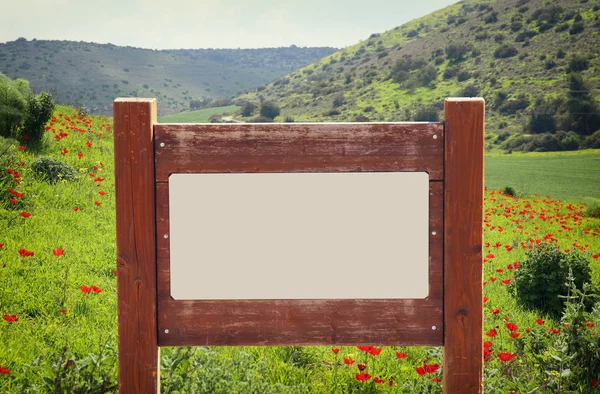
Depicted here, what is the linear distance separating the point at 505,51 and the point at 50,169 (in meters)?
54.8

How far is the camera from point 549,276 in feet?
20.2

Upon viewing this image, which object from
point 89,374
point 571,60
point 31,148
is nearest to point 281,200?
point 89,374

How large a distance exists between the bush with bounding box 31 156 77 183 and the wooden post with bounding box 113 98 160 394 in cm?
656

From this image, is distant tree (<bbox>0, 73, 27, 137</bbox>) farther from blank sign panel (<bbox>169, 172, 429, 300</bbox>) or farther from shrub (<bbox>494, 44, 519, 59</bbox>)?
shrub (<bbox>494, 44, 519, 59</bbox>)

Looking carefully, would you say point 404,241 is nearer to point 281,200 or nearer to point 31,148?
point 281,200

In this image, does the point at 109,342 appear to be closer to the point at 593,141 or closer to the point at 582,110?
the point at 593,141

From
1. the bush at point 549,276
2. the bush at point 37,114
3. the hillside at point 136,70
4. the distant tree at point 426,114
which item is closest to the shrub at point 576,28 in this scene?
the distant tree at point 426,114

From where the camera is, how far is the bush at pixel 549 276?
614 centimetres

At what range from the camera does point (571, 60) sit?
157ft

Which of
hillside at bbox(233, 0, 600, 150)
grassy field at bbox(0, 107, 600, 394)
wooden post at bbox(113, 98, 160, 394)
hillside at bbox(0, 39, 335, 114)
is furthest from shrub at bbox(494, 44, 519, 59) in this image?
wooden post at bbox(113, 98, 160, 394)

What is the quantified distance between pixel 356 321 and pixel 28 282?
146 inches

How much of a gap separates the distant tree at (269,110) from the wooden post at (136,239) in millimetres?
59145

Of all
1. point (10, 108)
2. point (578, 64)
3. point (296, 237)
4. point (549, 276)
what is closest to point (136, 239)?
point (296, 237)

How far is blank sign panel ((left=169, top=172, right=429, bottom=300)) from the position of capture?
3180 mm
